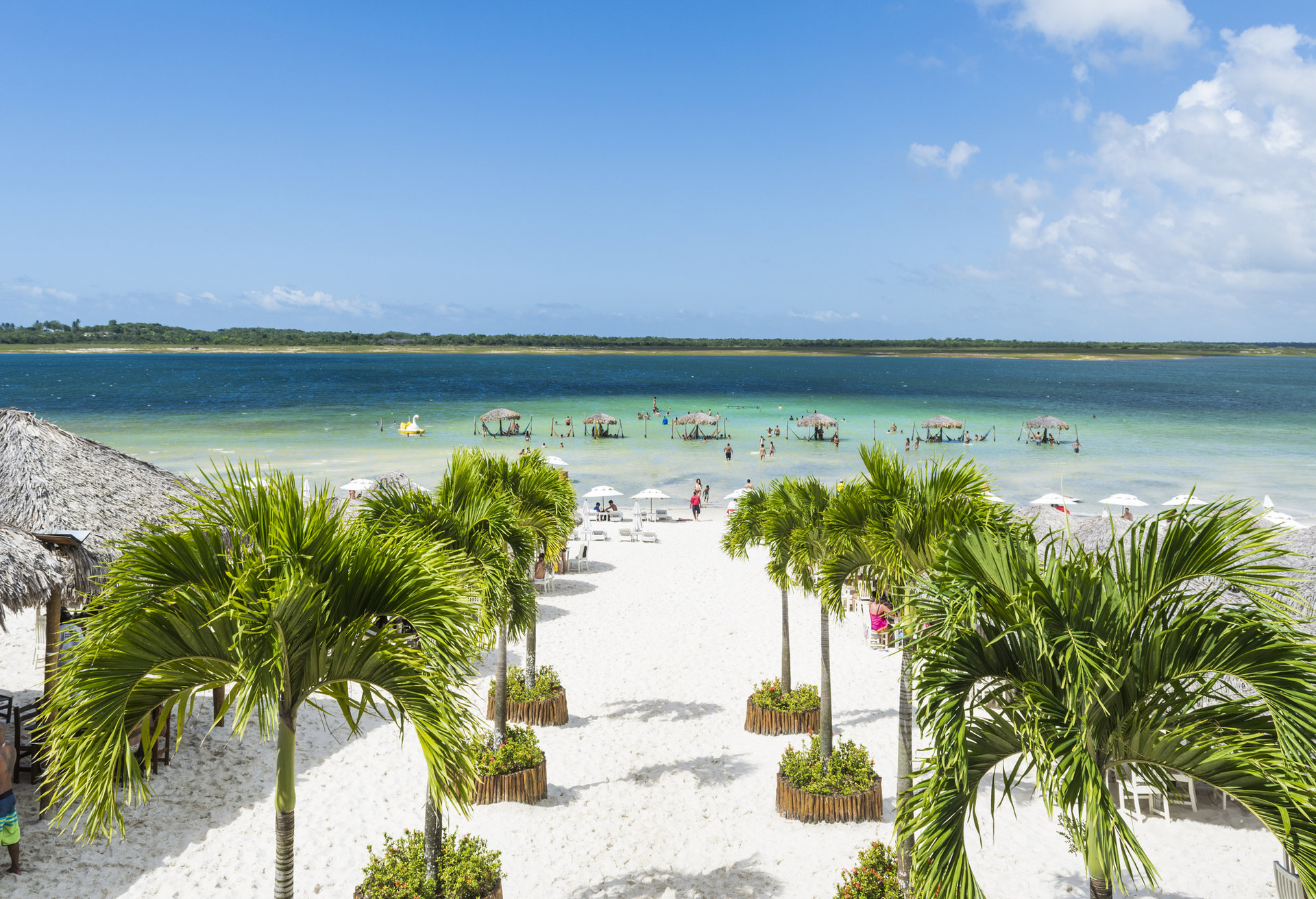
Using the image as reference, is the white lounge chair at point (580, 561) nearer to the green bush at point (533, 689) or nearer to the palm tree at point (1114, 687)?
the green bush at point (533, 689)

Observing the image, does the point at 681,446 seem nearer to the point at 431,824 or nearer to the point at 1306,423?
the point at 431,824

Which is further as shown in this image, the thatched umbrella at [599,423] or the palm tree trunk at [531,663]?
the thatched umbrella at [599,423]

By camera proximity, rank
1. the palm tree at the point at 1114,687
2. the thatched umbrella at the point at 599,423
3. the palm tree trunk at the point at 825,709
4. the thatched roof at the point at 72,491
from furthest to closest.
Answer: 1. the thatched umbrella at the point at 599,423
2. the palm tree trunk at the point at 825,709
3. the thatched roof at the point at 72,491
4. the palm tree at the point at 1114,687

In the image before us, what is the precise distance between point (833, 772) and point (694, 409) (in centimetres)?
6840

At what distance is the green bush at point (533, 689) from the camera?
1130cm

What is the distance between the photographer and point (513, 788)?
358 inches

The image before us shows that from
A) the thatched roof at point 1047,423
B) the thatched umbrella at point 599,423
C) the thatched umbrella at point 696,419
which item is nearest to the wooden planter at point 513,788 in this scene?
the thatched umbrella at point 696,419

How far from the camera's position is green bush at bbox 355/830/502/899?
651 centimetres

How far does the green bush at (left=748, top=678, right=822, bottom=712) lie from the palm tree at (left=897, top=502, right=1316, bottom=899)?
738 centimetres

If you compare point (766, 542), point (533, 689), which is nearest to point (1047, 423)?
point (766, 542)

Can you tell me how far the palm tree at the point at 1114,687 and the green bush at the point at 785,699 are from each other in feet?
24.2

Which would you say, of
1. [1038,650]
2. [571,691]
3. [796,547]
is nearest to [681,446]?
[571,691]

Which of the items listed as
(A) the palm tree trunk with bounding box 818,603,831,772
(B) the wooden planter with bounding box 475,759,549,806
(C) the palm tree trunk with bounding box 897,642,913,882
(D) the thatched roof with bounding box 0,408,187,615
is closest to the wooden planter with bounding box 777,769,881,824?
(A) the palm tree trunk with bounding box 818,603,831,772

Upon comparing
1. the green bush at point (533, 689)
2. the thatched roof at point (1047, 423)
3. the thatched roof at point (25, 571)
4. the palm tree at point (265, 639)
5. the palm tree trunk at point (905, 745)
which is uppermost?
the palm tree at point (265, 639)
